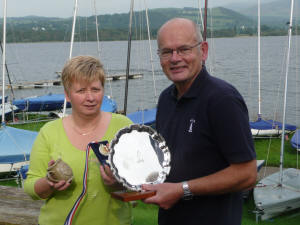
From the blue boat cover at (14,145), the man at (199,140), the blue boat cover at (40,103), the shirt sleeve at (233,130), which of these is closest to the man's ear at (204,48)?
the man at (199,140)

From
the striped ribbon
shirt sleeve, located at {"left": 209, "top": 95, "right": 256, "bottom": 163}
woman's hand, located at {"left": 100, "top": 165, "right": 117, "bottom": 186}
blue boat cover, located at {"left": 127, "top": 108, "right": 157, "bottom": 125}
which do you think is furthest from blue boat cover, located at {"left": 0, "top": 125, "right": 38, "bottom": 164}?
shirt sleeve, located at {"left": 209, "top": 95, "right": 256, "bottom": 163}

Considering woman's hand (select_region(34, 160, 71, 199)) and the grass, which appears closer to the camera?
woman's hand (select_region(34, 160, 71, 199))

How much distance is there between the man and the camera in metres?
2.09

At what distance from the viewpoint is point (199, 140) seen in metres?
2.22

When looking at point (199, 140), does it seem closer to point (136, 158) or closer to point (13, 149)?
point (136, 158)

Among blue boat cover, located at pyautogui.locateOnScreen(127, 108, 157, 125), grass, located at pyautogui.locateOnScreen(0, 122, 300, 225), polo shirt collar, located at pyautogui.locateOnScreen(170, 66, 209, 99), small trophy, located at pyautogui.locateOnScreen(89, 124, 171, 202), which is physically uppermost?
polo shirt collar, located at pyautogui.locateOnScreen(170, 66, 209, 99)

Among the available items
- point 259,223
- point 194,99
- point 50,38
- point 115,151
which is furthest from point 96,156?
point 50,38

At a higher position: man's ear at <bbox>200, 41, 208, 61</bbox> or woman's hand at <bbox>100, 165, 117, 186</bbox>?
man's ear at <bbox>200, 41, 208, 61</bbox>

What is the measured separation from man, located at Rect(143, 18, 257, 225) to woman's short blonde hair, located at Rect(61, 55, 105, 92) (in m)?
0.42

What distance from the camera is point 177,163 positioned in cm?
233

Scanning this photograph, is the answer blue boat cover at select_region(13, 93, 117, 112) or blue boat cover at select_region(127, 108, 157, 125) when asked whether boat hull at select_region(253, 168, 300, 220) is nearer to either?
blue boat cover at select_region(127, 108, 157, 125)

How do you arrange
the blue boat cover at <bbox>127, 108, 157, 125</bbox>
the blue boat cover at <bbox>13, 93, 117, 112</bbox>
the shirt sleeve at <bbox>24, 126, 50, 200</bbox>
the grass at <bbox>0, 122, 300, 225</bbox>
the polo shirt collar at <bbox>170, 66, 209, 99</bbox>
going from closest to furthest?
the polo shirt collar at <bbox>170, 66, 209, 99</bbox>
the shirt sleeve at <bbox>24, 126, 50, 200</bbox>
the grass at <bbox>0, 122, 300, 225</bbox>
the blue boat cover at <bbox>127, 108, 157, 125</bbox>
the blue boat cover at <bbox>13, 93, 117, 112</bbox>

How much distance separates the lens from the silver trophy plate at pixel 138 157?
7.66 feet

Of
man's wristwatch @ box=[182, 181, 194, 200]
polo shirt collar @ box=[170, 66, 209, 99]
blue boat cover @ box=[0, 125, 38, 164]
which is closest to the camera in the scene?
man's wristwatch @ box=[182, 181, 194, 200]
